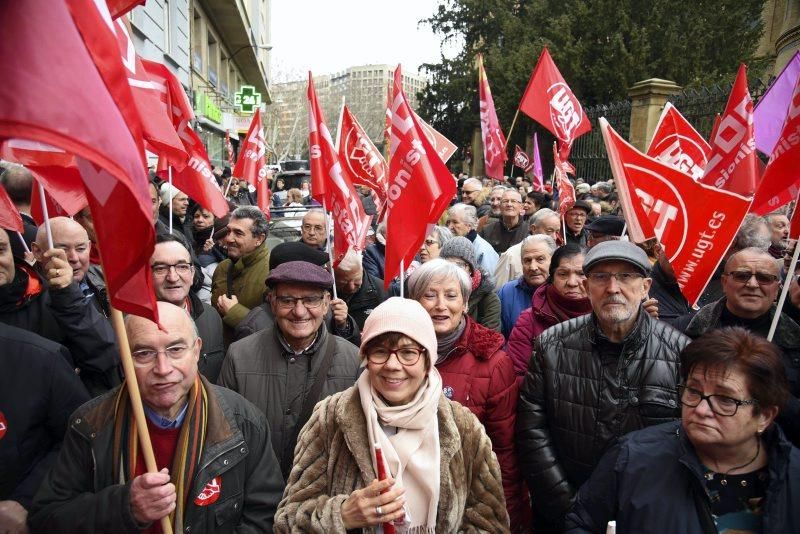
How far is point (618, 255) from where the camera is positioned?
111 inches

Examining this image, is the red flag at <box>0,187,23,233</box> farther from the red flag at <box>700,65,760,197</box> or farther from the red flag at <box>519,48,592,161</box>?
the red flag at <box>519,48,592,161</box>

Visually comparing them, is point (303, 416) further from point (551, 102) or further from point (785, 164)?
point (551, 102)

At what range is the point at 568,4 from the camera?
77.1 feet

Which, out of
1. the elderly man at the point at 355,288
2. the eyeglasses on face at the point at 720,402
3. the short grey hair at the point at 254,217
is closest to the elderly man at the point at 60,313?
the elderly man at the point at 355,288

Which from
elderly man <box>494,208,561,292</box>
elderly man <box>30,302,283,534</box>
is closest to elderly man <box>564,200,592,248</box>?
elderly man <box>494,208,561,292</box>

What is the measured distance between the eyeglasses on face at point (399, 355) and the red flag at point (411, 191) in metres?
1.30

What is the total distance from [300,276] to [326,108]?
72.7 meters

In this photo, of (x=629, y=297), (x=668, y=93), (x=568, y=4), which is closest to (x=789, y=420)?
(x=629, y=297)

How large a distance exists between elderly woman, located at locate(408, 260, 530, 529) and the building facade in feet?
74.6

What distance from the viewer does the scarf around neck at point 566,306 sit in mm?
3653

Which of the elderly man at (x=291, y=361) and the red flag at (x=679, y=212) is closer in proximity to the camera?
the elderly man at (x=291, y=361)

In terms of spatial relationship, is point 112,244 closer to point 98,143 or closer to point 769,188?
point 98,143

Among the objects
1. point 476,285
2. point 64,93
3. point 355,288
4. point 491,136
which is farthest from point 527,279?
point 491,136

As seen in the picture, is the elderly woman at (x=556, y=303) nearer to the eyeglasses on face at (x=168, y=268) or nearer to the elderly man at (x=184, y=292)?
the elderly man at (x=184, y=292)
